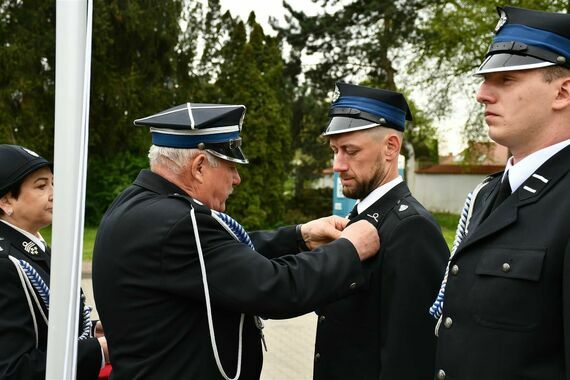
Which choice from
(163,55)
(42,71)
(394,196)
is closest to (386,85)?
(163,55)

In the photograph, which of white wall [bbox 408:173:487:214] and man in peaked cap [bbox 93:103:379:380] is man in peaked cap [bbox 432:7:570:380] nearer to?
man in peaked cap [bbox 93:103:379:380]

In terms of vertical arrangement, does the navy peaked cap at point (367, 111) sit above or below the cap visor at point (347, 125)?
above

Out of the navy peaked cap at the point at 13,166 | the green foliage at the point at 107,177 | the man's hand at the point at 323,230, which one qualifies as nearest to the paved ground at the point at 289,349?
the man's hand at the point at 323,230

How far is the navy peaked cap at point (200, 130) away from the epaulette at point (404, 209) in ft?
2.04

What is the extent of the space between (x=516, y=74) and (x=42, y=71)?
67.7ft

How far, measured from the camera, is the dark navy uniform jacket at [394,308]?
7.86ft

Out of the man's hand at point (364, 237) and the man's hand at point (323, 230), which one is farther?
the man's hand at point (323, 230)

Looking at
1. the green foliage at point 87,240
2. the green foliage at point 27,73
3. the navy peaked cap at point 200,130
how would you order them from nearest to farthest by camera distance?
the navy peaked cap at point 200,130 → the green foliage at point 87,240 → the green foliage at point 27,73

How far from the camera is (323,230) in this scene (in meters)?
2.86

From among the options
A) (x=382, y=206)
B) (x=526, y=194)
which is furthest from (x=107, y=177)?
(x=526, y=194)

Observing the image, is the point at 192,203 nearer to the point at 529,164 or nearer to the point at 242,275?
the point at 242,275

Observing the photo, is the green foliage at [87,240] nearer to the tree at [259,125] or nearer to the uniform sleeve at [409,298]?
the tree at [259,125]

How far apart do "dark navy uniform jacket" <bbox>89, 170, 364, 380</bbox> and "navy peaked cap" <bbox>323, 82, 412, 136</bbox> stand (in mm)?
611

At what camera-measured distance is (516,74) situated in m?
1.86
